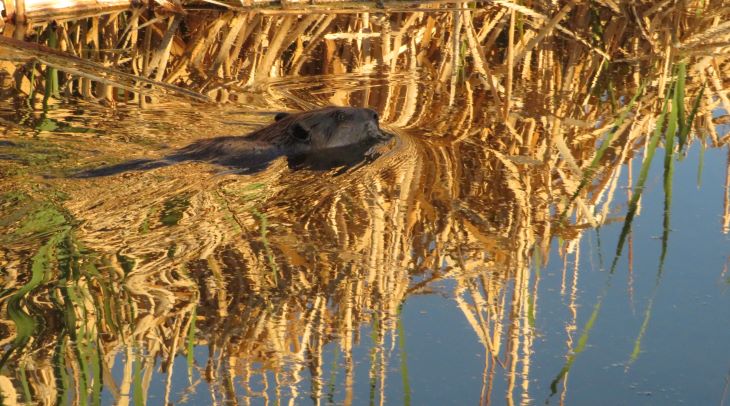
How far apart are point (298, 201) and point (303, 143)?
105 cm

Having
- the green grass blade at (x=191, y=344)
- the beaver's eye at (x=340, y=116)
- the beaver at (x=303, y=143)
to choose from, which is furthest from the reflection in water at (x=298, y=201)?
the beaver's eye at (x=340, y=116)

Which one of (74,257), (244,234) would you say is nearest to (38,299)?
(74,257)

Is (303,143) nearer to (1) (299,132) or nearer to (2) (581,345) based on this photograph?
(1) (299,132)

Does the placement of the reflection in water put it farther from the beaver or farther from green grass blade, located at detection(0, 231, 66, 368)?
the beaver

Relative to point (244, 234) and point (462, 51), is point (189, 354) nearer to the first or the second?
point (244, 234)

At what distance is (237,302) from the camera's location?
2.88 m

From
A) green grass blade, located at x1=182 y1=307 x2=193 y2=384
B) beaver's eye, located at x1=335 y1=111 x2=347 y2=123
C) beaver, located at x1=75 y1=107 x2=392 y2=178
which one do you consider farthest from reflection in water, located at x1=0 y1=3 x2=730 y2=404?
beaver's eye, located at x1=335 y1=111 x2=347 y2=123

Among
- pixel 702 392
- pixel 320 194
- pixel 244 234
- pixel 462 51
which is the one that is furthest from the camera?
pixel 462 51

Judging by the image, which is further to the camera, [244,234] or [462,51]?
[462,51]

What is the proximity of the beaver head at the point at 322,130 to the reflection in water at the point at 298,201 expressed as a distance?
170mm

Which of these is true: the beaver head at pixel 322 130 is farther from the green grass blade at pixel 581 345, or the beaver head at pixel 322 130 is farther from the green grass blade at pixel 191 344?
the green grass blade at pixel 191 344

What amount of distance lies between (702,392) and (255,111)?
3.23 m

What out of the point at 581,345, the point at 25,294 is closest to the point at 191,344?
the point at 25,294

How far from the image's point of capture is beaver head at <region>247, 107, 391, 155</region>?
15.8 feet
